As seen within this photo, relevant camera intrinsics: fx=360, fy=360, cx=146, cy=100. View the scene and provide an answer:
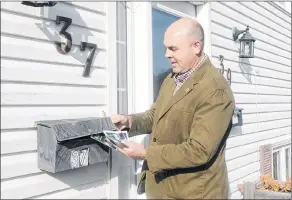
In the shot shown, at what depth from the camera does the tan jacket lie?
2.15m

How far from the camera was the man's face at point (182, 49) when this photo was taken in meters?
2.28

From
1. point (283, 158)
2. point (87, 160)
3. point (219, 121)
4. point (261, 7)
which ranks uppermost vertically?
point (261, 7)

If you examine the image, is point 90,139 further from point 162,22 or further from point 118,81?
point 162,22

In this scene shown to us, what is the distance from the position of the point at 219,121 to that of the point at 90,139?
3.61 feet

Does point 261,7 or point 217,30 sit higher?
point 261,7

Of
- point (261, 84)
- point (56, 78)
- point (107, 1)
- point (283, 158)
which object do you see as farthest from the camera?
point (283, 158)

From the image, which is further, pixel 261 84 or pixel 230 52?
pixel 261 84

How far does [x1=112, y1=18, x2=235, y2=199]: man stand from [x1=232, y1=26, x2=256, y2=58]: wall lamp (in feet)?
11.0

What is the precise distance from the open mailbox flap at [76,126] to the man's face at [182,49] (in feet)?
2.46

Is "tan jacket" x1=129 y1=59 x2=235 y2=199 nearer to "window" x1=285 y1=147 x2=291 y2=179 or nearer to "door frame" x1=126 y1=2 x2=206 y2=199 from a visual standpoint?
"door frame" x1=126 y1=2 x2=206 y2=199

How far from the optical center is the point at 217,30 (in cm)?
503

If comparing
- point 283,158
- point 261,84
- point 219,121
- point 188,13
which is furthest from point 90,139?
point 283,158

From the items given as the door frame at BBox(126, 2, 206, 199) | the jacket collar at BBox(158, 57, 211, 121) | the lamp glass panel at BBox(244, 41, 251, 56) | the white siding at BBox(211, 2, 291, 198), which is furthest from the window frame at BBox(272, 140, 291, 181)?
the jacket collar at BBox(158, 57, 211, 121)

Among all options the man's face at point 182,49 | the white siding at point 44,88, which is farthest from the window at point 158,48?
the man's face at point 182,49
